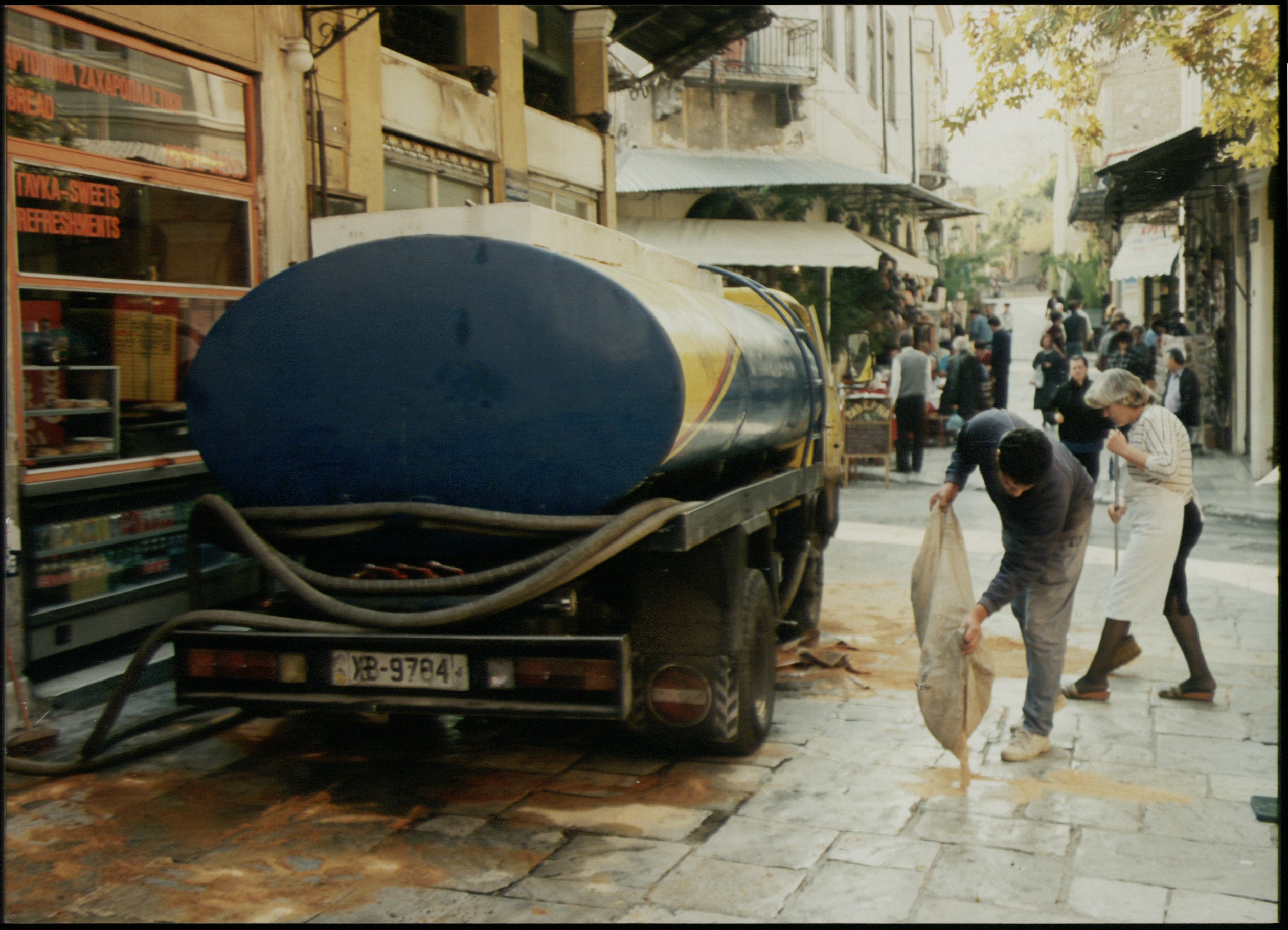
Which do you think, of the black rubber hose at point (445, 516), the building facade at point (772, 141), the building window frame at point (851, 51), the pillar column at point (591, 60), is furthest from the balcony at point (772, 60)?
the black rubber hose at point (445, 516)

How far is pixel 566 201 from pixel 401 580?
9.53 m

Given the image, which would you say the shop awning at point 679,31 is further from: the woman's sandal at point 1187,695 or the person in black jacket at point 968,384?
the woman's sandal at point 1187,695

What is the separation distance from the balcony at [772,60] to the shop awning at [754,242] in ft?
11.2

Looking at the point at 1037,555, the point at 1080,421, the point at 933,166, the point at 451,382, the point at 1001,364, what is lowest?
the point at 1037,555

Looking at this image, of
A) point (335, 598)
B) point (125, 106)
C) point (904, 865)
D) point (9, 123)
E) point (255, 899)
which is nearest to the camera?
point (255, 899)

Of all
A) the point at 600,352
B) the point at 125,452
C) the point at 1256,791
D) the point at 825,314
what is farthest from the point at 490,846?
the point at 825,314

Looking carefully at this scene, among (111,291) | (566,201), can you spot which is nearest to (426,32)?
(566,201)

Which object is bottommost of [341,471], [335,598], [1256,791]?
[1256,791]

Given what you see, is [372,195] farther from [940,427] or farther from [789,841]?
[940,427]

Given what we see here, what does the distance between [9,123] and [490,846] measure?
402 cm

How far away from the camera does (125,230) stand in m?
6.48

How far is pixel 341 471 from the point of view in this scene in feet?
14.9

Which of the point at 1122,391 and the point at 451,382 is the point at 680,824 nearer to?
the point at 451,382

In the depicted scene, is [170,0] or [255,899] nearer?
[255,899]
